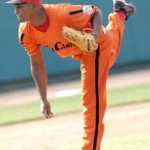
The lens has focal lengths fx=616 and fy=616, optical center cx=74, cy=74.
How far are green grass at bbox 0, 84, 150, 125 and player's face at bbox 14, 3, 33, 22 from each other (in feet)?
12.7

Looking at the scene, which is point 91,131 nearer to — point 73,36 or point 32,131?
point 73,36

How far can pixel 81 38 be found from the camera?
470 cm

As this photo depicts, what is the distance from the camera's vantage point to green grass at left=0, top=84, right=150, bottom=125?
8859mm

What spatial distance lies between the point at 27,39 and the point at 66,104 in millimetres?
4326

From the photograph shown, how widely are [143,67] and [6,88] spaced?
9.14 feet

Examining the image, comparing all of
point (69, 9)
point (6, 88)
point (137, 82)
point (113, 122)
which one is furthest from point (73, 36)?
point (6, 88)

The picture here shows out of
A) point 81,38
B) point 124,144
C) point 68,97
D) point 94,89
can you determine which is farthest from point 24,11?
point 68,97

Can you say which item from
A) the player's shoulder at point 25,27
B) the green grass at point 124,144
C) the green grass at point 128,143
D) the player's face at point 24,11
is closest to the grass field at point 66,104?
the green grass at point 124,144

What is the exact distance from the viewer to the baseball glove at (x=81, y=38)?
15.5 feet

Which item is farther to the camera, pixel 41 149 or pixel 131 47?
pixel 131 47

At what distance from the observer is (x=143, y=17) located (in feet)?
41.6

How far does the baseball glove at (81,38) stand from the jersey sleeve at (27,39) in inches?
19.0

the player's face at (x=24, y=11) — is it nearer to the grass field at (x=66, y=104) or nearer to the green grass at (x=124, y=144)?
the green grass at (x=124, y=144)

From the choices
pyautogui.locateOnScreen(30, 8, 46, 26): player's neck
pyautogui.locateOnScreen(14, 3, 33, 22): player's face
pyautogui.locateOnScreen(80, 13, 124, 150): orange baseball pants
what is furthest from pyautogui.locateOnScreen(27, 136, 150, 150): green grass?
pyautogui.locateOnScreen(14, 3, 33, 22): player's face
